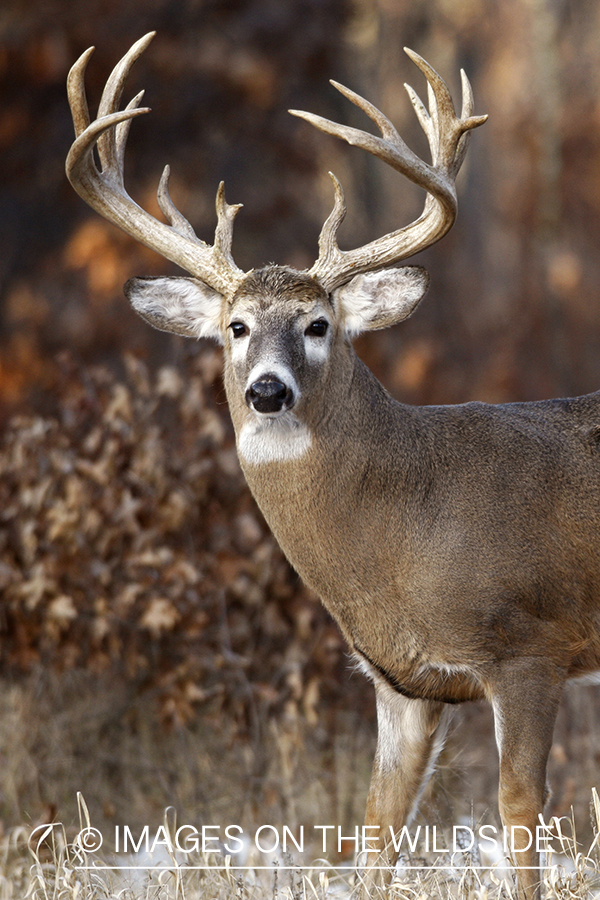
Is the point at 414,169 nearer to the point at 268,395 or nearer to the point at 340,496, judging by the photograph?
the point at 268,395

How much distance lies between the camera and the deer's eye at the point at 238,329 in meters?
4.73

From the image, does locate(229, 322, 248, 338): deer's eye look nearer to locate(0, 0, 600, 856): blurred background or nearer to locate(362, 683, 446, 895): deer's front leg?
locate(0, 0, 600, 856): blurred background

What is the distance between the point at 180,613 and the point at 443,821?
5.85ft

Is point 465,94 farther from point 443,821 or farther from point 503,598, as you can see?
point 443,821

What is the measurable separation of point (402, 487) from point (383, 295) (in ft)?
2.33

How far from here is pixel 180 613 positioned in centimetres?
682

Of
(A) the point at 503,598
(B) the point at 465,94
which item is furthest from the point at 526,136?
(A) the point at 503,598

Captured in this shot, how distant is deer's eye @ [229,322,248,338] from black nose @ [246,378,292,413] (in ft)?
1.53

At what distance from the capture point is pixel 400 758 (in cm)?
489

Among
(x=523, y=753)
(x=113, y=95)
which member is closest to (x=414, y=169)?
(x=113, y=95)

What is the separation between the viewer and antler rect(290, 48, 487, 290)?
14.9 ft

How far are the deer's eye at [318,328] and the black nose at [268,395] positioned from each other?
0.44m

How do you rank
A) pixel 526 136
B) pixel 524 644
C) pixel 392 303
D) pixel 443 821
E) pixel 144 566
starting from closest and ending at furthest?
pixel 524 644 < pixel 392 303 < pixel 443 821 < pixel 144 566 < pixel 526 136

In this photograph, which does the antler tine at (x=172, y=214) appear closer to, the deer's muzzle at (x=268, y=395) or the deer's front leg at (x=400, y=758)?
the deer's muzzle at (x=268, y=395)
